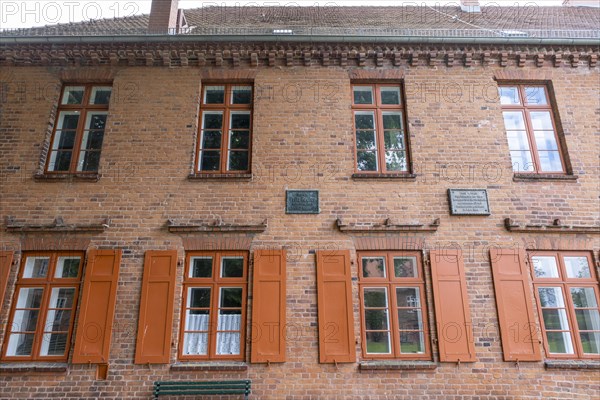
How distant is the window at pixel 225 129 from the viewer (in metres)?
8.44

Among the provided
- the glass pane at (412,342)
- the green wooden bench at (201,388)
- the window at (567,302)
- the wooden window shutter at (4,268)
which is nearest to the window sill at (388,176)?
the window at (567,302)

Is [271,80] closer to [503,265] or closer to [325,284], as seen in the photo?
[325,284]

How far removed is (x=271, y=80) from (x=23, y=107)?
4820mm

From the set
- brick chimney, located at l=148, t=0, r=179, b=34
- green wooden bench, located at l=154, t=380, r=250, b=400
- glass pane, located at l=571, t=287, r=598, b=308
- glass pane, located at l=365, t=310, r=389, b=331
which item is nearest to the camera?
green wooden bench, located at l=154, t=380, r=250, b=400

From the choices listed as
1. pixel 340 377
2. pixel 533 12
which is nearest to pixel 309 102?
pixel 340 377

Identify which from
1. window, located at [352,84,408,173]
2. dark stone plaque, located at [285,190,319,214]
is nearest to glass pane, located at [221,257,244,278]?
dark stone plaque, located at [285,190,319,214]

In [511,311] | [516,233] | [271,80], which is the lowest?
[511,311]

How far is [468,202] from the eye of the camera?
7941 millimetres

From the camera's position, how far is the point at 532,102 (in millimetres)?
8875

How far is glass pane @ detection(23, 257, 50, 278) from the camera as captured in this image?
24.9ft

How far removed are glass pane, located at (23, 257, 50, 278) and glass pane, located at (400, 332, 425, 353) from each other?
6073 millimetres

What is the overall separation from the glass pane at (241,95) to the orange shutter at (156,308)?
3.28m

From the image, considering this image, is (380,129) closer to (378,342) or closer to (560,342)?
(378,342)

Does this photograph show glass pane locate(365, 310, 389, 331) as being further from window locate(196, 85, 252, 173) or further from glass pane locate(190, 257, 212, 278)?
window locate(196, 85, 252, 173)
